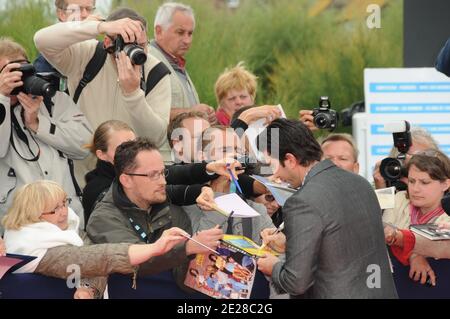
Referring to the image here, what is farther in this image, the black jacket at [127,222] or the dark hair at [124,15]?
the dark hair at [124,15]

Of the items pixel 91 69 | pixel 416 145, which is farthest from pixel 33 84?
pixel 416 145

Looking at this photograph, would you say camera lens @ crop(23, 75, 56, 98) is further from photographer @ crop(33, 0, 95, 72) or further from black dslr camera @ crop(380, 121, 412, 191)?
black dslr camera @ crop(380, 121, 412, 191)

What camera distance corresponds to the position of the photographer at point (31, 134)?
564 centimetres

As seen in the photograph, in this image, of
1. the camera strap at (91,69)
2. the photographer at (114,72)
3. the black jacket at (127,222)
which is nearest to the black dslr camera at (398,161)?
the black jacket at (127,222)

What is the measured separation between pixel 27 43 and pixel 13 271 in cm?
485

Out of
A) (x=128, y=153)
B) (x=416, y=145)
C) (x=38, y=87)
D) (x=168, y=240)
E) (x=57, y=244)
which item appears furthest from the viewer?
(x=416, y=145)

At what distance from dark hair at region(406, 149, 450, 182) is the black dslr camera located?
0.09 meters

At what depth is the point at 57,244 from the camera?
197 inches

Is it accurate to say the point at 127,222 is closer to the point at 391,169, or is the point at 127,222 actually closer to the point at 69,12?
the point at 391,169

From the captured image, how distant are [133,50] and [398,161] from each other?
1.50m

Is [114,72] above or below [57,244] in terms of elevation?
above

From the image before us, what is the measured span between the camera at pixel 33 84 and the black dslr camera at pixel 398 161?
1.77 meters

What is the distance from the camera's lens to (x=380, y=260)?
4672mm

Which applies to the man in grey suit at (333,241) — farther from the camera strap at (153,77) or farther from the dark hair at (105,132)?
the camera strap at (153,77)
